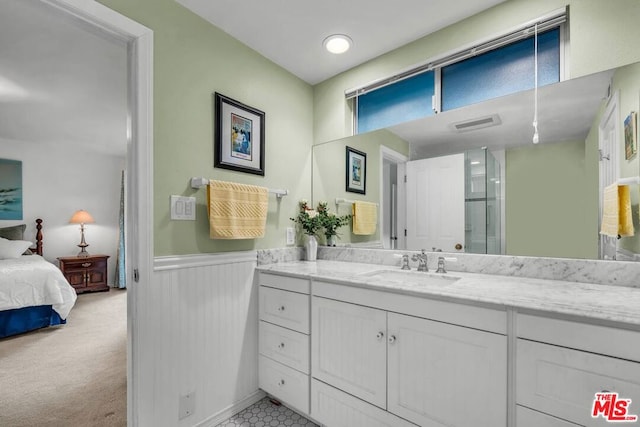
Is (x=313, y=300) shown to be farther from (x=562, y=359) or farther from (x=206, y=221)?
(x=562, y=359)

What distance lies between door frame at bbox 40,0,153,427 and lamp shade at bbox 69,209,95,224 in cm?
444

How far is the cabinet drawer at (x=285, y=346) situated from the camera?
1687mm

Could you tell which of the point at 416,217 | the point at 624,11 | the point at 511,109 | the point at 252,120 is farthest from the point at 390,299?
the point at 624,11

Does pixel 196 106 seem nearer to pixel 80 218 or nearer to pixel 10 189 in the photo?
pixel 80 218

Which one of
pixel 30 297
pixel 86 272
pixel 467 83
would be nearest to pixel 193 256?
pixel 467 83

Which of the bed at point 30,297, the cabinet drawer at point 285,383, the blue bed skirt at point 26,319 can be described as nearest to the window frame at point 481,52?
the cabinet drawer at point 285,383

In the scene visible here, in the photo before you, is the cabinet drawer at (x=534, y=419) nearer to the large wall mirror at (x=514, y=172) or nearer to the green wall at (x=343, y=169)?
the large wall mirror at (x=514, y=172)

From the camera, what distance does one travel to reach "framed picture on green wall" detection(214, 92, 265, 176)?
1.79 metres

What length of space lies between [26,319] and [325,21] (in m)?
4.08

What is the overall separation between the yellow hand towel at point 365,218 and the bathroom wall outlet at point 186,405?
1.44 meters

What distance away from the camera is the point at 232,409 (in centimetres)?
180

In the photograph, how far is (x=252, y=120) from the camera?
198 centimetres

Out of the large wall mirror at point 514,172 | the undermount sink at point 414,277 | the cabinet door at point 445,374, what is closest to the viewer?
the cabinet door at point 445,374

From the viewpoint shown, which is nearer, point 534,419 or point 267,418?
point 534,419
